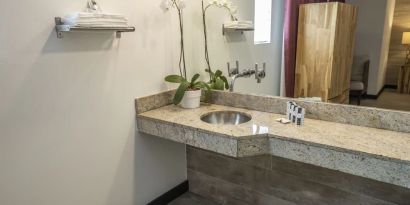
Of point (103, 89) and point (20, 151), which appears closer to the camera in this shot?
point (20, 151)

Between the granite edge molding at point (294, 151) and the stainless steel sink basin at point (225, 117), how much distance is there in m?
0.27

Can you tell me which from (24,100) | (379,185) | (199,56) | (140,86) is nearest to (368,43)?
(379,185)

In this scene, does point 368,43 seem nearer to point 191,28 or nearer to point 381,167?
point 381,167

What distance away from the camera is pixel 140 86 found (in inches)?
70.2

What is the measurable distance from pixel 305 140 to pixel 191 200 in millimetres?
1210

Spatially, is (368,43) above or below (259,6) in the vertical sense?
below

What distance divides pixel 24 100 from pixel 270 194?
1.54m

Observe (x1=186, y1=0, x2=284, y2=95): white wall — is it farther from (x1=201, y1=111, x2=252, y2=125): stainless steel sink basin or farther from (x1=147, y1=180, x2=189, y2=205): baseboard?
(x1=147, y1=180, x2=189, y2=205): baseboard

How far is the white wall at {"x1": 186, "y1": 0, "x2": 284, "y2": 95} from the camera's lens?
5.82 feet

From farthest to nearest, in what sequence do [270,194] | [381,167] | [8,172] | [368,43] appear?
[270,194] < [368,43] < [8,172] < [381,167]

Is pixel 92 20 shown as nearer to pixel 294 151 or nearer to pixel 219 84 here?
pixel 219 84

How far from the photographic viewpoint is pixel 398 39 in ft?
4.25

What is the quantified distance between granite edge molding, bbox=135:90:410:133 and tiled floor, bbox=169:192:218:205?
2.55 ft

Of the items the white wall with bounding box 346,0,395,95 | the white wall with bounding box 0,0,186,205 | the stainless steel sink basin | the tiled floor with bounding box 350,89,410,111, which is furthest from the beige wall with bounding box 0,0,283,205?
the tiled floor with bounding box 350,89,410,111
